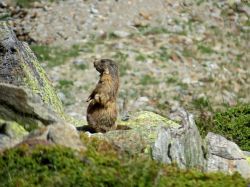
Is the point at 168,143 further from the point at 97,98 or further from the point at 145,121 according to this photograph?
the point at 97,98

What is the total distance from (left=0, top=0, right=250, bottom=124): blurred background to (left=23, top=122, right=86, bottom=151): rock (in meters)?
10.7

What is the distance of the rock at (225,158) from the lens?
38.2 feet

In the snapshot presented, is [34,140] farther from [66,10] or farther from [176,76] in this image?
[66,10]

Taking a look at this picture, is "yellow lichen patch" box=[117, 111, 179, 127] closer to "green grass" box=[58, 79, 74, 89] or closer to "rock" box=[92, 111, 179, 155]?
"rock" box=[92, 111, 179, 155]

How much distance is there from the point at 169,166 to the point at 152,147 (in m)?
1.27

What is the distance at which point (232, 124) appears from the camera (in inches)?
651

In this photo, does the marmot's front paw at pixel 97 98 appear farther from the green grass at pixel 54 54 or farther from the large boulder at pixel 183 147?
the green grass at pixel 54 54

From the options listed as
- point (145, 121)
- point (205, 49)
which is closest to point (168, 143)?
point (145, 121)

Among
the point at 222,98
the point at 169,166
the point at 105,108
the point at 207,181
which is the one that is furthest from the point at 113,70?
the point at 222,98

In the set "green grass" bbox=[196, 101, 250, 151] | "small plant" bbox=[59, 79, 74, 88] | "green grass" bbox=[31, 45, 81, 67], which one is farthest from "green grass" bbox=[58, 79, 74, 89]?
"green grass" bbox=[196, 101, 250, 151]

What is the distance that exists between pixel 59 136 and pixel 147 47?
14601mm

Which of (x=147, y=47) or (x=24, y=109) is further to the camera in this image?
(x=147, y=47)

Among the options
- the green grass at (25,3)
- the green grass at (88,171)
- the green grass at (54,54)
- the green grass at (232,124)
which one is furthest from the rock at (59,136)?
the green grass at (25,3)

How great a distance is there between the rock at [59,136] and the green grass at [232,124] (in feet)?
19.5
